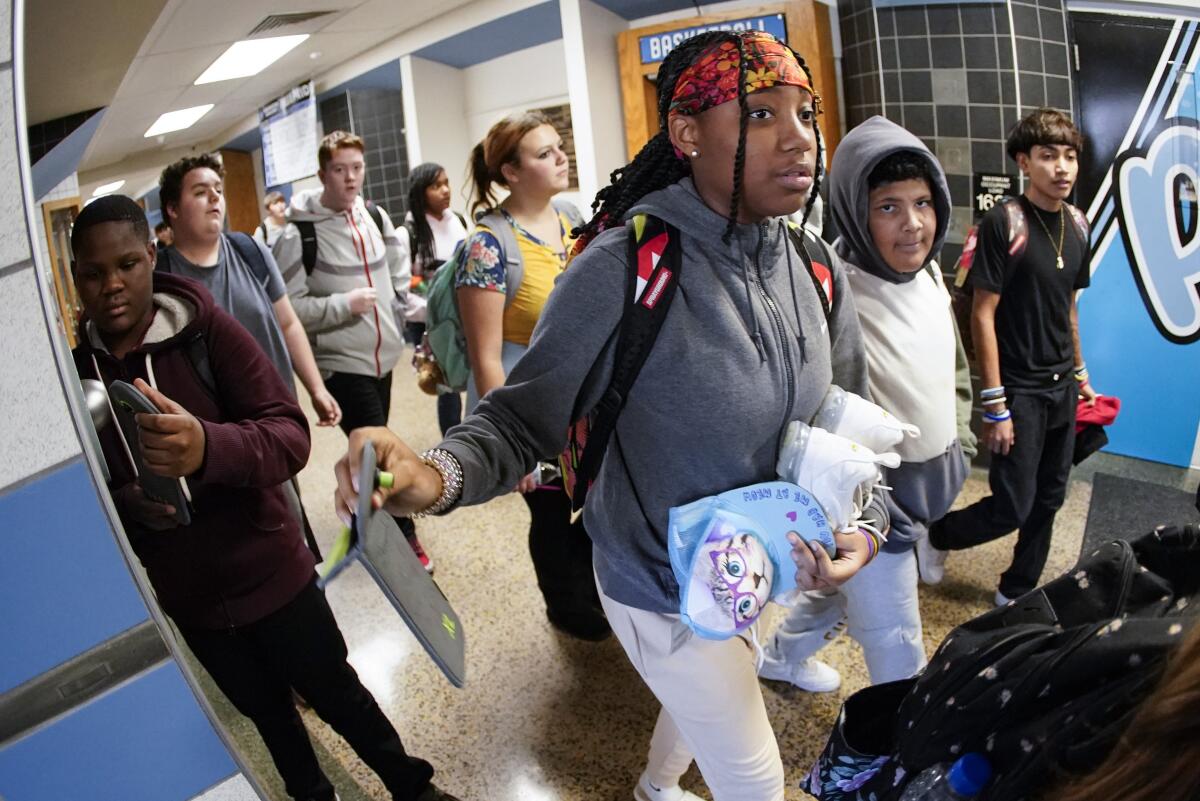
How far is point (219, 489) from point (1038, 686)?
1093mm

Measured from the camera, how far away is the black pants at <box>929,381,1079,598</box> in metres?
2.39

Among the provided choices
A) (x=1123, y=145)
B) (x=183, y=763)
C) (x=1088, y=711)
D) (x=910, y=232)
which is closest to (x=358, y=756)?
(x=183, y=763)

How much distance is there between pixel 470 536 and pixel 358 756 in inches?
52.9

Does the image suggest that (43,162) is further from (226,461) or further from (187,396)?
(226,461)

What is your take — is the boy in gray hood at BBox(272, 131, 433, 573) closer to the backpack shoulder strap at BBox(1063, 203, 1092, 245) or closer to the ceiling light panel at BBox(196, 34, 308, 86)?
the ceiling light panel at BBox(196, 34, 308, 86)

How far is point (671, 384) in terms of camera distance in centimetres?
123

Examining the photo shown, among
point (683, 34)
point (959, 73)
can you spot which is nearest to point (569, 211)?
point (683, 34)

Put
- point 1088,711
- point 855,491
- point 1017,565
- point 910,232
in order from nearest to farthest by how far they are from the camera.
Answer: point 1088,711 → point 855,491 → point 910,232 → point 1017,565

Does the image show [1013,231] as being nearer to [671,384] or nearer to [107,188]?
[671,384]

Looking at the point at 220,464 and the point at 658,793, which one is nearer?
the point at 220,464

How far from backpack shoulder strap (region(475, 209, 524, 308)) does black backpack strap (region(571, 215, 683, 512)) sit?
88cm

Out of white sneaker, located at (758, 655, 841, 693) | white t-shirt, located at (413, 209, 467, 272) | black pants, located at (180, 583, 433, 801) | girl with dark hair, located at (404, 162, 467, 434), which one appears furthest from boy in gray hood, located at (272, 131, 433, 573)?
white t-shirt, located at (413, 209, 467, 272)

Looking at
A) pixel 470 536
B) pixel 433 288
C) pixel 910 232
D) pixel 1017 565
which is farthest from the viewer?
pixel 470 536

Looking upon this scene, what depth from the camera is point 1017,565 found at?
255cm
